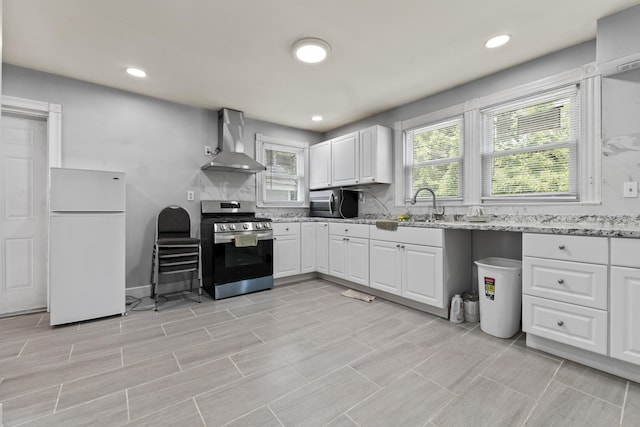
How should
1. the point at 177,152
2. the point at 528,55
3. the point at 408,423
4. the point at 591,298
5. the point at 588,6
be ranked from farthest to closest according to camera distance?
the point at 177,152
the point at 528,55
the point at 588,6
the point at 591,298
the point at 408,423

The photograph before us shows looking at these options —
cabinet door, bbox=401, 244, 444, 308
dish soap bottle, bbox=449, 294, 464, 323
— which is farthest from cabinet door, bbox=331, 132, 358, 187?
dish soap bottle, bbox=449, 294, 464, 323

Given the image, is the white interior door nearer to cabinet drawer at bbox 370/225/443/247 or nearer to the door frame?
the door frame

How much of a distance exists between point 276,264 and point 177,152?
6.17 ft

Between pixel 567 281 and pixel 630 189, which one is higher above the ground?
pixel 630 189

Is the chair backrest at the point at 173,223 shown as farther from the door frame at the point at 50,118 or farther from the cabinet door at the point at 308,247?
the cabinet door at the point at 308,247

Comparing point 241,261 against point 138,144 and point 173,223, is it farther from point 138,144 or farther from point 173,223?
point 138,144

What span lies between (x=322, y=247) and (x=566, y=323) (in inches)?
105

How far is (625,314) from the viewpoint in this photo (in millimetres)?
1728

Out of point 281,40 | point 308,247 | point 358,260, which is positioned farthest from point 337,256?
point 281,40

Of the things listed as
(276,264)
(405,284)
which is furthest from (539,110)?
(276,264)

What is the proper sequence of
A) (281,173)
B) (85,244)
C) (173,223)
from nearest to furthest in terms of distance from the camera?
(85,244) < (173,223) < (281,173)

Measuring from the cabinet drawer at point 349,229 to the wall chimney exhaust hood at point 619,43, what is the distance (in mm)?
2359

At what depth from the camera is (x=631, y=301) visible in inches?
67.2

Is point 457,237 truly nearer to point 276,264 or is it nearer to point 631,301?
point 631,301
